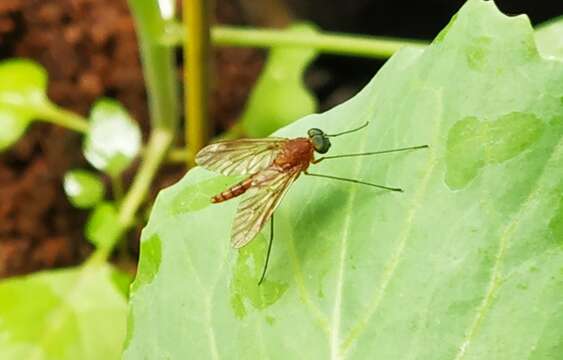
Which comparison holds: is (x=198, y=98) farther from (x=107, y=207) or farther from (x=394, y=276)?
(x=394, y=276)

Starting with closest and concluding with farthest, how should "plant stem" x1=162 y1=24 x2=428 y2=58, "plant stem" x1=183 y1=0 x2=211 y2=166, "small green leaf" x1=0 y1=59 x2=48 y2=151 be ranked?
"plant stem" x1=183 y1=0 x2=211 y2=166, "plant stem" x1=162 y1=24 x2=428 y2=58, "small green leaf" x1=0 y1=59 x2=48 y2=151

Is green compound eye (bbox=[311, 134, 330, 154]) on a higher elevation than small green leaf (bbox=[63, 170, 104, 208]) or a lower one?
lower

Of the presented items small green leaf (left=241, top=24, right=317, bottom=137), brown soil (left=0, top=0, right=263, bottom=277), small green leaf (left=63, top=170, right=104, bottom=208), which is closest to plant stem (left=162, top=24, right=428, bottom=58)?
small green leaf (left=241, top=24, right=317, bottom=137)

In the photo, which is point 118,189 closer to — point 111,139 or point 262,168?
point 111,139

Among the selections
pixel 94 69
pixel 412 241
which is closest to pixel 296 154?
pixel 412 241

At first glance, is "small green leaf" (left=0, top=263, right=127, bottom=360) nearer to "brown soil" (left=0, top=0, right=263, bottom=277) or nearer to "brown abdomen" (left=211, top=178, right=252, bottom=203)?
"brown soil" (left=0, top=0, right=263, bottom=277)
